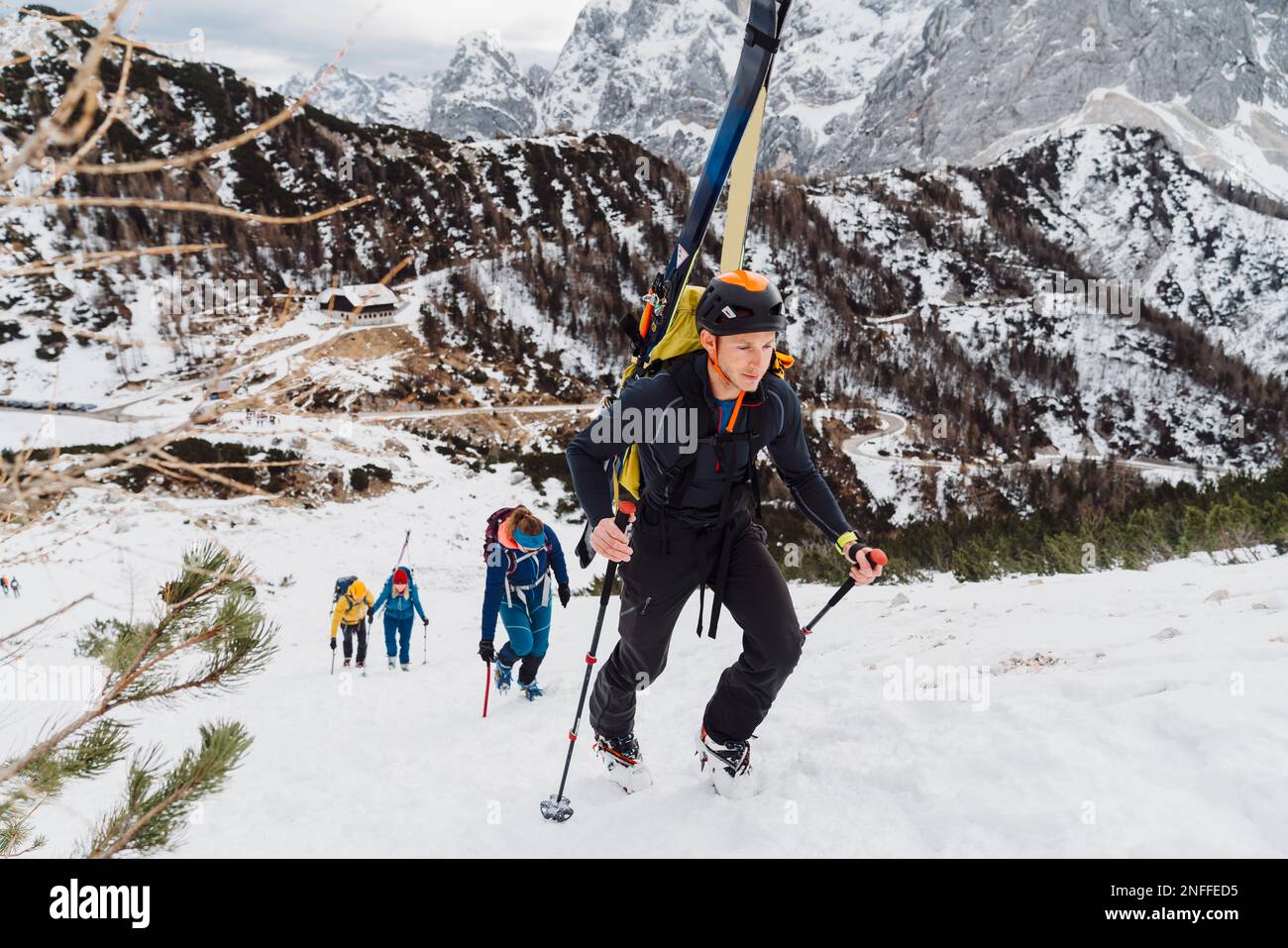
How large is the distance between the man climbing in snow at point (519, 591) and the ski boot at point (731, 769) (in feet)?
9.34

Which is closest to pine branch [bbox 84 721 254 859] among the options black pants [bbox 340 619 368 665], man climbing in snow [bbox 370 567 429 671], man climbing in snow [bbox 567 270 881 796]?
man climbing in snow [bbox 567 270 881 796]

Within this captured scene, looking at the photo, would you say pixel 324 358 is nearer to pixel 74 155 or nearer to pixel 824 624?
pixel 74 155

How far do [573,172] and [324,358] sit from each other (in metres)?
85.1

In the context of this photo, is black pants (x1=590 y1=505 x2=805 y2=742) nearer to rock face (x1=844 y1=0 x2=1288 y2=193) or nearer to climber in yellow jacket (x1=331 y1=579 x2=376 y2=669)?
climber in yellow jacket (x1=331 y1=579 x2=376 y2=669)

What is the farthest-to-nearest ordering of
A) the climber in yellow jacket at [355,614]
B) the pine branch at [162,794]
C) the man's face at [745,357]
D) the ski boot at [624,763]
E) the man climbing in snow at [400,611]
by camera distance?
the man climbing in snow at [400,611] < the climber in yellow jacket at [355,614] < the ski boot at [624,763] < the man's face at [745,357] < the pine branch at [162,794]

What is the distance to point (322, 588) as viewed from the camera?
14164 millimetres

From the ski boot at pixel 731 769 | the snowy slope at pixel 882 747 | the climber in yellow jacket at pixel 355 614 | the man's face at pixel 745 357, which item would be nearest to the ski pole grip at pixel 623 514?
the man's face at pixel 745 357

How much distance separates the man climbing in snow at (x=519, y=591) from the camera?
20.7 ft

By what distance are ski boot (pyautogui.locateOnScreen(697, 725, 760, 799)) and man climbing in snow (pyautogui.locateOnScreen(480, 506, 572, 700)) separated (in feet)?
9.34

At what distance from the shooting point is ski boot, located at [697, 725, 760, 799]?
3.48m

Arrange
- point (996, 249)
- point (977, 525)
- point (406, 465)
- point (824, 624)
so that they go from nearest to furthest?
point (824, 624), point (977, 525), point (406, 465), point (996, 249)

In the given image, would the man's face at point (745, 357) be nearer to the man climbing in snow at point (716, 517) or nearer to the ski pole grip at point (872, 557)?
the man climbing in snow at point (716, 517)

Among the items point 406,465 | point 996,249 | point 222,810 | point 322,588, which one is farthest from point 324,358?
point 996,249

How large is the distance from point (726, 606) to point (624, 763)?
103 centimetres
